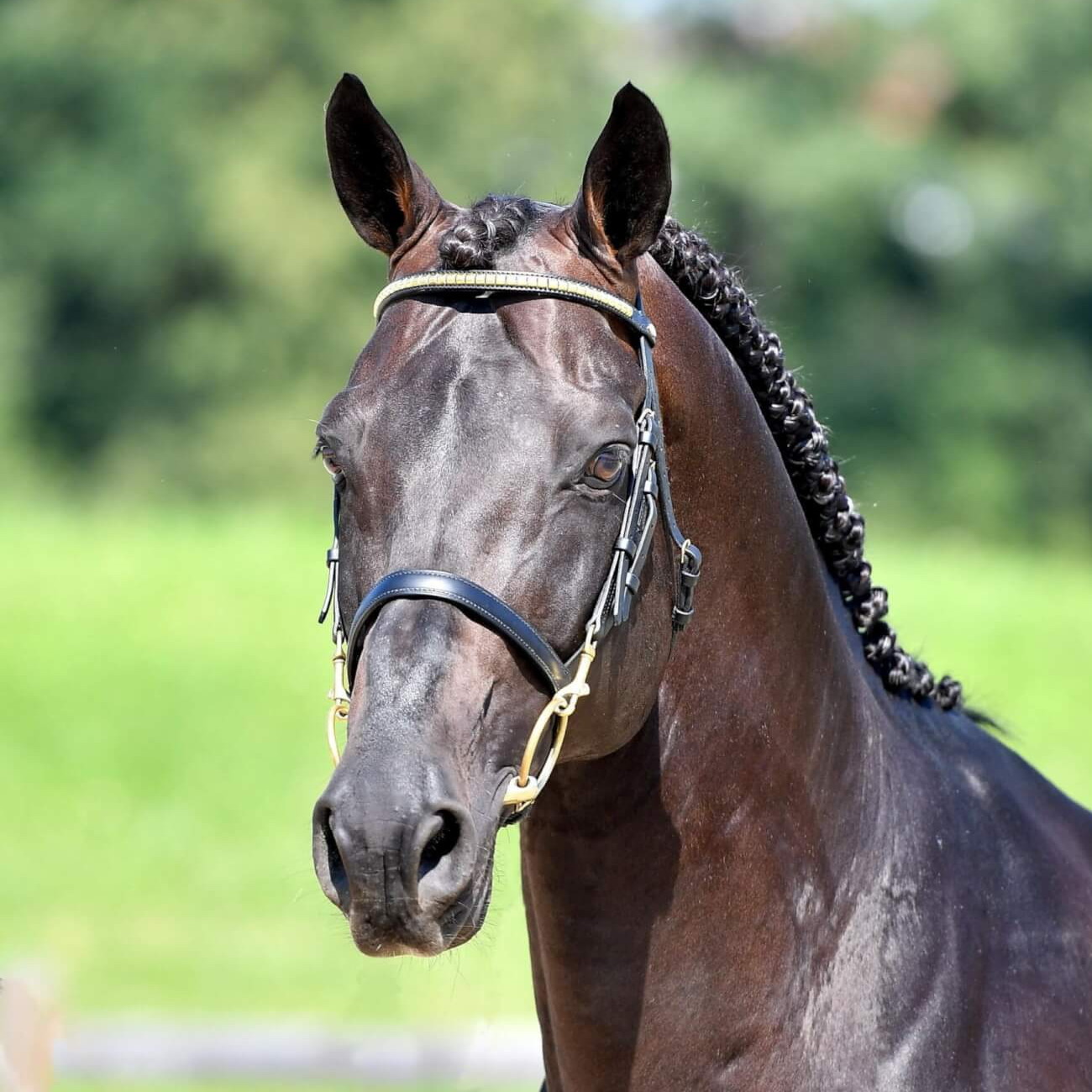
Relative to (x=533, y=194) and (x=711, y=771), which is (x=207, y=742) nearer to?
(x=533, y=194)

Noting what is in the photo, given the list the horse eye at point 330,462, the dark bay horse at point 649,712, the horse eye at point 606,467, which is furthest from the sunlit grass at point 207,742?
the horse eye at point 606,467

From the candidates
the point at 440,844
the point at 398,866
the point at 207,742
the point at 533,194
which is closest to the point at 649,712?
the point at 440,844

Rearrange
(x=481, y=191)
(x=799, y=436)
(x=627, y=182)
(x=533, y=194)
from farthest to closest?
(x=481, y=191) → (x=533, y=194) → (x=799, y=436) → (x=627, y=182)

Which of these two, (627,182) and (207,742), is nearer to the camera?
(627,182)

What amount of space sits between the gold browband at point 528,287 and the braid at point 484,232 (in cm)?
2

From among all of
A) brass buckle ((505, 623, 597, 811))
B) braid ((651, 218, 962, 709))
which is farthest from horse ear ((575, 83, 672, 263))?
brass buckle ((505, 623, 597, 811))

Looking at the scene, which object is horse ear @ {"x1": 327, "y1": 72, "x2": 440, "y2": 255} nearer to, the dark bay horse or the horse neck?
the dark bay horse

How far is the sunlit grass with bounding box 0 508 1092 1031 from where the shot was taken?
448 inches

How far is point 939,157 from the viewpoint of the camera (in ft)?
106

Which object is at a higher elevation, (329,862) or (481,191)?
(481,191)

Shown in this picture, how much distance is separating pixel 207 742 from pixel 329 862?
42.4ft

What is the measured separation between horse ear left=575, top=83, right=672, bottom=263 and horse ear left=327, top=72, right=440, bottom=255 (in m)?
0.34

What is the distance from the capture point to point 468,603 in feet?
8.13

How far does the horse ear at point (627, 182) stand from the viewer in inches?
109
